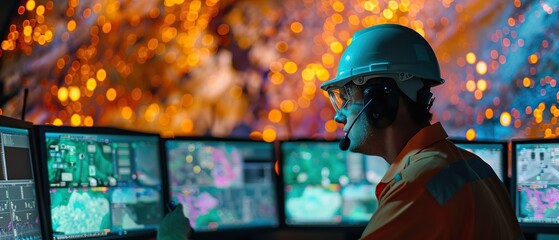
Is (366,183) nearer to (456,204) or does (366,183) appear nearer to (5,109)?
(456,204)

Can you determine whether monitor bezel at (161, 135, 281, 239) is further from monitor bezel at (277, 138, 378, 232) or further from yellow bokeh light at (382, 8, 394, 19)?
yellow bokeh light at (382, 8, 394, 19)

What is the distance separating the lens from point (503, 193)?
1560mm

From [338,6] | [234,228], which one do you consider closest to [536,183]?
[234,228]

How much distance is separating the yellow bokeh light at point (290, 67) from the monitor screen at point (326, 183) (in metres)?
1.12

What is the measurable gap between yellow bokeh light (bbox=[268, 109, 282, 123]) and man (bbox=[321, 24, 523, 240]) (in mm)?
2187

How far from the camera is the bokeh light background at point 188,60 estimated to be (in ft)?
12.4

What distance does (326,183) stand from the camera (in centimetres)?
281

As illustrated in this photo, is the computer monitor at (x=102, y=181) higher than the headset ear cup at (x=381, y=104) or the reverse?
the reverse

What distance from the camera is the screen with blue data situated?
1668mm

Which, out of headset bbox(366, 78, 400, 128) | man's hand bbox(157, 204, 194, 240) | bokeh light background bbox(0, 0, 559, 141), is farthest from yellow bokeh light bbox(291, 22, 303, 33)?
headset bbox(366, 78, 400, 128)

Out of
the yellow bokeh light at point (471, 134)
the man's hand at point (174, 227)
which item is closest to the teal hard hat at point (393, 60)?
the man's hand at point (174, 227)

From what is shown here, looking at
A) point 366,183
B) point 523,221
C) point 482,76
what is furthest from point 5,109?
point 523,221

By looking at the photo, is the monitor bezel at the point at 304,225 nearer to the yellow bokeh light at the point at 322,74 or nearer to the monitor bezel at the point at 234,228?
the monitor bezel at the point at 234,228

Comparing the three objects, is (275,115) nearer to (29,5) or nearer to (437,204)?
(29,5)
